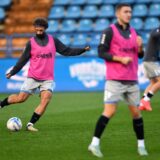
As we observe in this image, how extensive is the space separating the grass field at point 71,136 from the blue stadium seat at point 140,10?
34.4ft

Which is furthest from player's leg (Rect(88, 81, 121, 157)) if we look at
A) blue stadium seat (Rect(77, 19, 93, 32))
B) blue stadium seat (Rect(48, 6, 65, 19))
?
blue stadium seat (Rect(48, 6, 65, 19))

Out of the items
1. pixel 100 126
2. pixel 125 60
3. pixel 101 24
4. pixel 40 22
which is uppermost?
pixel 101 24

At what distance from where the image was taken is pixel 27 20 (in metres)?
28.3

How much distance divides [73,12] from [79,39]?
298 centimetres

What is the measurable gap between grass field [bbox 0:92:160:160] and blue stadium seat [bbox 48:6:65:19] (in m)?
11.4

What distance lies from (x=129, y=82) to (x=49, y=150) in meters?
1.66

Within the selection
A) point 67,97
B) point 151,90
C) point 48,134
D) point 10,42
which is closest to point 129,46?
point 48,134

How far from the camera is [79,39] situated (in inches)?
977

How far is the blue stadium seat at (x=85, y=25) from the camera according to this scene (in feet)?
86.9

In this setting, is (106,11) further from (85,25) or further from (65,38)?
(65,38)

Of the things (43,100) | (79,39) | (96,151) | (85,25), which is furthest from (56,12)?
(96,151)

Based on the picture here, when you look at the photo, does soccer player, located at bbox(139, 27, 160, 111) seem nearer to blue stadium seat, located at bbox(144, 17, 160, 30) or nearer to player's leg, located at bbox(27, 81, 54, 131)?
player's leg, located at bbox(27, 81, 54, 131)

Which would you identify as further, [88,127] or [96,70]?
[96,70]

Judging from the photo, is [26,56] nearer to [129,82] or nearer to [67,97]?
[129,82]
